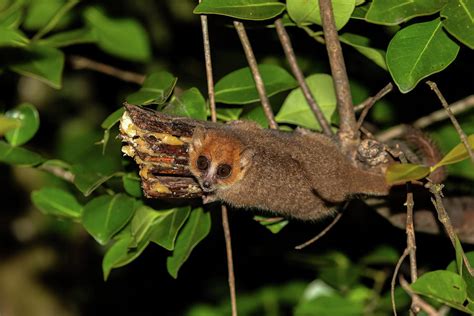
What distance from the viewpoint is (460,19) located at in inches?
115

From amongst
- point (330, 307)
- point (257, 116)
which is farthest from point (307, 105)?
point (330, 307)

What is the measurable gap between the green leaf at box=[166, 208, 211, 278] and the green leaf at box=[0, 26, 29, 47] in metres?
Answer: 1.13

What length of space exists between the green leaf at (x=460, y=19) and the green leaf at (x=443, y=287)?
2.83 ft

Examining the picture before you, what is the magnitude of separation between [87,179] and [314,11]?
48.5 inches

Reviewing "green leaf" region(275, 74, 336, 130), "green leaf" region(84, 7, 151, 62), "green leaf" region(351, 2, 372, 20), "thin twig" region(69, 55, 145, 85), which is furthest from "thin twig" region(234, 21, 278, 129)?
"thin twig" region(69, 55, 145, 85)

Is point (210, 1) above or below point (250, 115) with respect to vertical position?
above

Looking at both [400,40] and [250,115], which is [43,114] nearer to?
[250,115]

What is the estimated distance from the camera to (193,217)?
3.46 meters

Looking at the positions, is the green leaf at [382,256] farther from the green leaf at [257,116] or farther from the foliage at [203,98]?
the green leaf at [257,116]

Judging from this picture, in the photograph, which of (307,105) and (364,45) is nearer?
(364,45)

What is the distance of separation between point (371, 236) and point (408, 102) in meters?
0.91

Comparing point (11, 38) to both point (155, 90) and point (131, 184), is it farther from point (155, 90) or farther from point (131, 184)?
point (131, 184)

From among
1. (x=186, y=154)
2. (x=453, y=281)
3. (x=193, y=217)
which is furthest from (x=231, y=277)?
(x=453, y=281)

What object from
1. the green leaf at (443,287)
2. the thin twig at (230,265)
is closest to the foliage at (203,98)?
the green leaf at (443,287)
